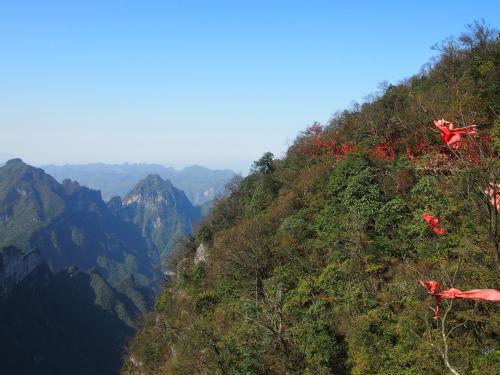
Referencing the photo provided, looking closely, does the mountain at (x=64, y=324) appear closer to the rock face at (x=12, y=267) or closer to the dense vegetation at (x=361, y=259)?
the rock face at (x=12, y=267)

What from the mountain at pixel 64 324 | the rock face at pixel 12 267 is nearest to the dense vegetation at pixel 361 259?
the mountain at pixel 64 324

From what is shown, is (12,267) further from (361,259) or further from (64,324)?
(361,259)

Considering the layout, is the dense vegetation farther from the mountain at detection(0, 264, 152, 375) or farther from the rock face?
the rock face

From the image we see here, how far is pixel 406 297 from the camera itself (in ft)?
53.8

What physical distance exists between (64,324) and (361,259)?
3922 inches

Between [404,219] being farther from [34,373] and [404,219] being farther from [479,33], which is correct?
[34,373]

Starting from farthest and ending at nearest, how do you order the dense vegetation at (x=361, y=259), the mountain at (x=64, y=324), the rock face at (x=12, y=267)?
1. the rock face at (x=12, y=267)
2. the mountain at (x=64, y=324)
3. the dense vegetation at (x=361, y=259)

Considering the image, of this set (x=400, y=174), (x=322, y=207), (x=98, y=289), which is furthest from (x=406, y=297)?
(x=98, y=289)

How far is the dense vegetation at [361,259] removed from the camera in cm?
1427

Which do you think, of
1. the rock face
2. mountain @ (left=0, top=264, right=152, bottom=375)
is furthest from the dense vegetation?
the rock face

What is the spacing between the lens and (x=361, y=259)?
20562 mm

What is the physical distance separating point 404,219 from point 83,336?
3959 inches

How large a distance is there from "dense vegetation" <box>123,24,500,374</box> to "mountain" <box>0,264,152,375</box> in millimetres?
57020

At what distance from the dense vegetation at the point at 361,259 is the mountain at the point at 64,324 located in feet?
187
